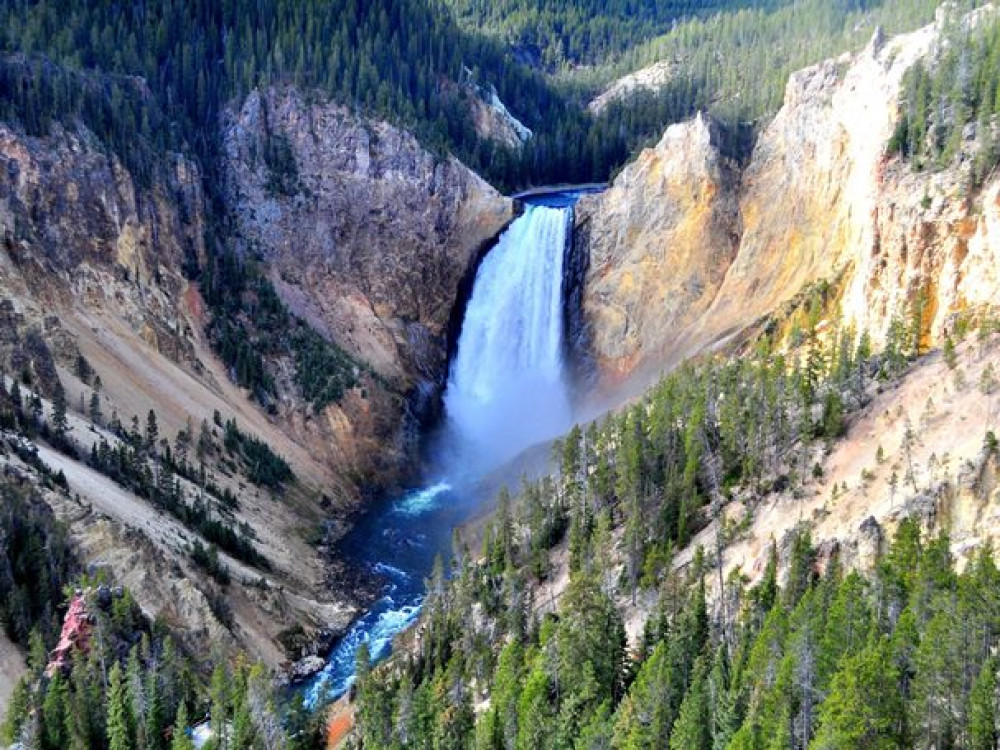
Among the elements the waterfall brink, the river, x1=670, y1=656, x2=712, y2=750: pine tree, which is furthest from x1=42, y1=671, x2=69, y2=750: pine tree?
the waterfall brink

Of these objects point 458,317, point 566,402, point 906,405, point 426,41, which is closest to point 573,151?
point 426,41

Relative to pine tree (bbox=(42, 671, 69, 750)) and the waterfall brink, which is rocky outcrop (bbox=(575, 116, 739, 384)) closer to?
the waterfall brink

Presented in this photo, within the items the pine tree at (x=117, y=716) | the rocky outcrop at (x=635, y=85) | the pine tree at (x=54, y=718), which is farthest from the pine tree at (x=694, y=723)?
the rocky outcrop at (x=635, y=85)

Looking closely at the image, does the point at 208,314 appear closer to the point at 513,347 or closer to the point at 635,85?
the point at 513,347

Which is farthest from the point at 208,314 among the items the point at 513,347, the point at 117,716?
the point at 117,716

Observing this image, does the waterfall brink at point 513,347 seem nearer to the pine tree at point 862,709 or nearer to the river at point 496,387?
the river at point 496,387

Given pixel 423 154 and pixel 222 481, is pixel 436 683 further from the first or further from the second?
pixel 423 154
